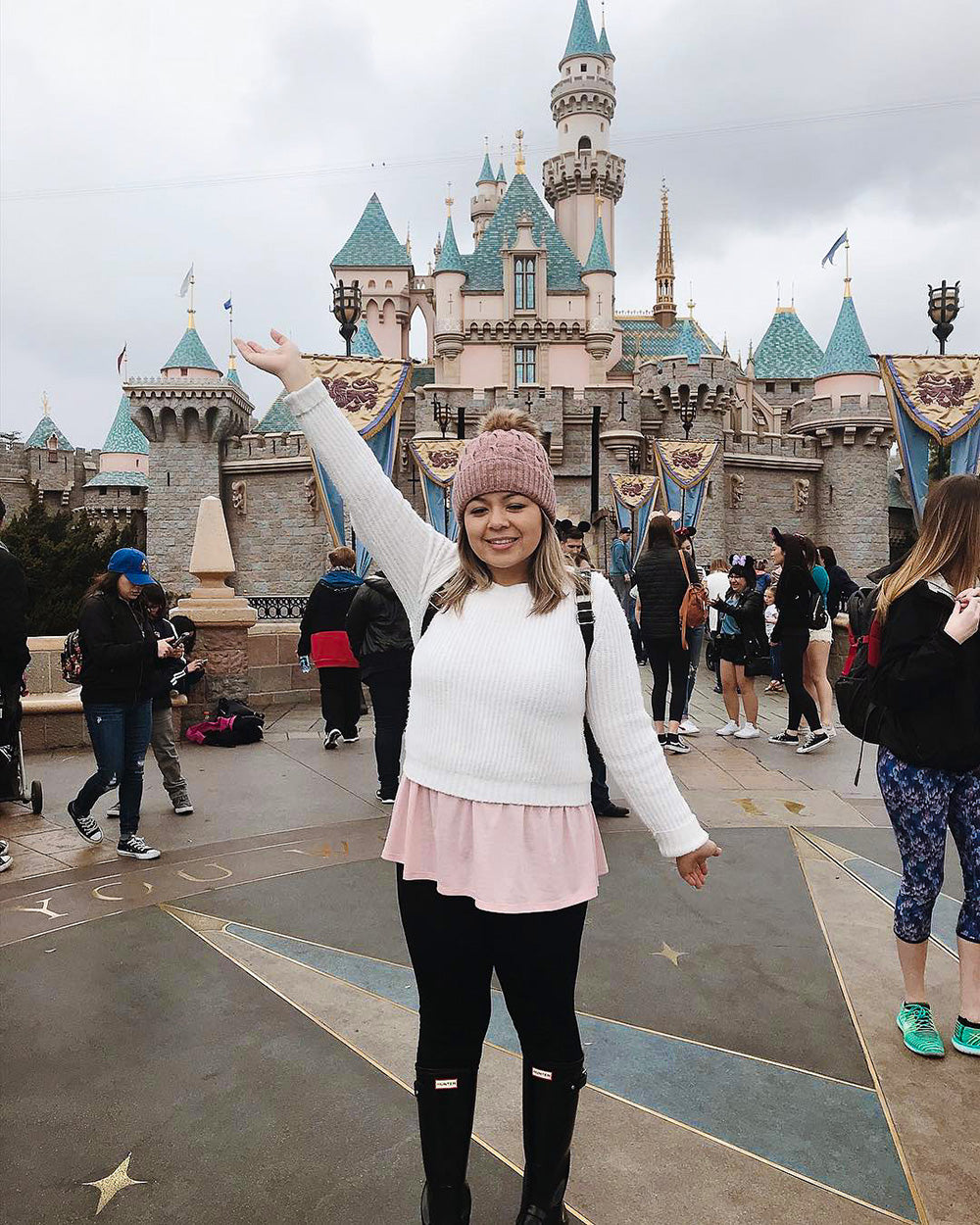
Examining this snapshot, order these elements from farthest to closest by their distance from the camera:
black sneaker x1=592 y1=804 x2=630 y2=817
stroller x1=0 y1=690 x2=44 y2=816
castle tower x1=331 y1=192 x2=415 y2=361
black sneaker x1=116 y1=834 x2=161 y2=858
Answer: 1. castle tower x1=331 y1=192 x2=415 y2=361
2. black sneaker x1=592 y1=804 x2=630 y2=817
3. stroller x1=0 y1=690 x2=44 y2=816
4. black sneaker x1=116 y1=834 x2=161 y2=858

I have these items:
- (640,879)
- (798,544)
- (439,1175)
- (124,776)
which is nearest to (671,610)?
(798,544)

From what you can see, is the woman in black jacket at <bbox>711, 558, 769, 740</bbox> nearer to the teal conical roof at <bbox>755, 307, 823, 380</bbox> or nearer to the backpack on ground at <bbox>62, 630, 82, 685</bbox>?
the backpack on ground at <bbox>62, 630, 82, 685</bbox>

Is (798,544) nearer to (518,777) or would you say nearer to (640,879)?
(640,879)

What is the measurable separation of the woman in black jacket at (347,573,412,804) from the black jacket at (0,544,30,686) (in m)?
1.77

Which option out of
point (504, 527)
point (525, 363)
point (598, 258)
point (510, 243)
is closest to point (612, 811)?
point (504, 527)

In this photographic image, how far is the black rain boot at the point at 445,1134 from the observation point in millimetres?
1574

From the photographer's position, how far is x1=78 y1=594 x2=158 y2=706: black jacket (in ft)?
13.4

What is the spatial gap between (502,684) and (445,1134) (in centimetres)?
83

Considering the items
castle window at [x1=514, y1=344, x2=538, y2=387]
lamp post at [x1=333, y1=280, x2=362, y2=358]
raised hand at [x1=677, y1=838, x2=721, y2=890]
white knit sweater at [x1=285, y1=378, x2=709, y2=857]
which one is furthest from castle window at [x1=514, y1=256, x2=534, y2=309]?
raised hand at [x1=677, y1=838, x2=721, y2=890]

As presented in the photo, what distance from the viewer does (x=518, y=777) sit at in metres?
1.54

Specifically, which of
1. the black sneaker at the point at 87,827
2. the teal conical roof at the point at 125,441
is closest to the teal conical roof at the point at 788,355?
the teal conical roof at the point at 125,441

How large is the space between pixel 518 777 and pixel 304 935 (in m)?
1.99

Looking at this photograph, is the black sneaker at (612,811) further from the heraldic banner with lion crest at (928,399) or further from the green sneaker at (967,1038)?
the heraldic banner with lion crest at (928,399)

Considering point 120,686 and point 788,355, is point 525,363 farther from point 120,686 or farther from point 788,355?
point 120,686
